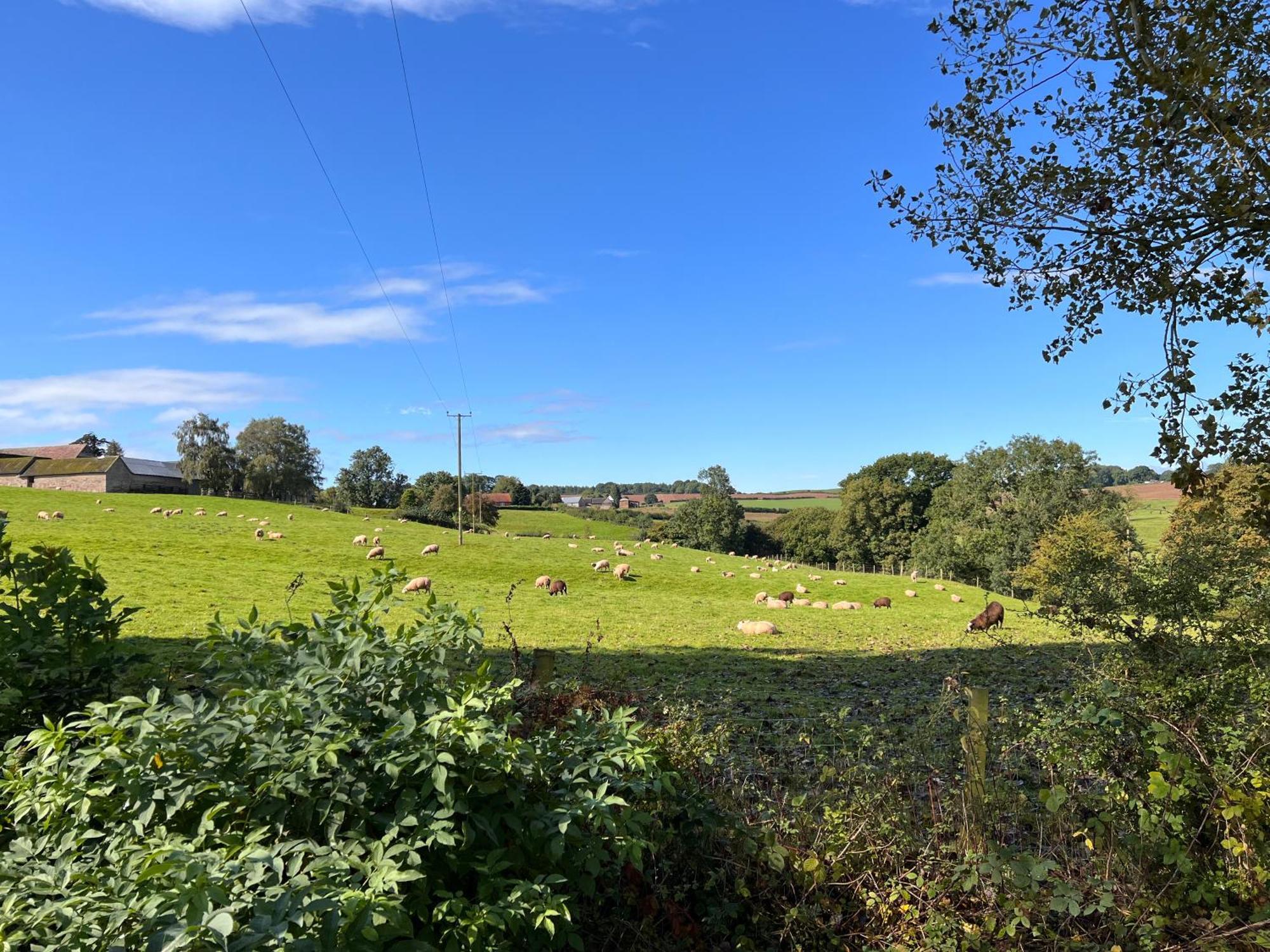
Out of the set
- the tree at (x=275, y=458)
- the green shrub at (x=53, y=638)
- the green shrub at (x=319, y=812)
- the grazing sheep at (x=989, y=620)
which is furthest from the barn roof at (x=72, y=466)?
the green shrub at (x=319, y=812)

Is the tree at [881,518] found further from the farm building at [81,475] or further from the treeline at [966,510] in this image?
the farm building at [81,475]

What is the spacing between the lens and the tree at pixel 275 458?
9050 centimetres

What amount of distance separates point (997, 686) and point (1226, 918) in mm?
7871

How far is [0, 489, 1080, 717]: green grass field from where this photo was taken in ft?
41.3

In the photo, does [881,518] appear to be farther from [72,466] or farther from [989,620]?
[72,466]

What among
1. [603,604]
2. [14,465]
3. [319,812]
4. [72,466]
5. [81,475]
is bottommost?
[603,604]

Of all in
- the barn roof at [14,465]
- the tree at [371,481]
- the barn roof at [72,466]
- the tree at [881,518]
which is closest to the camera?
the barn roof at [72,466]

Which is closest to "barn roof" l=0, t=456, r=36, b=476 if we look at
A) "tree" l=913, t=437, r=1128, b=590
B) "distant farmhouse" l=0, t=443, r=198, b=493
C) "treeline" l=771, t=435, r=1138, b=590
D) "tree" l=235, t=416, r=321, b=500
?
"distant farmhouse" l=0, t=443, r=198, b=493

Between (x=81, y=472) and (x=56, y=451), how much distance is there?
70.5ft

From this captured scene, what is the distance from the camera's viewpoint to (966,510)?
72812 mm

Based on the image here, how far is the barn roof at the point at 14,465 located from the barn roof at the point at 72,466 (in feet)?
4.12

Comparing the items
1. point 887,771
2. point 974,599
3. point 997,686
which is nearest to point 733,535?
point 974,599

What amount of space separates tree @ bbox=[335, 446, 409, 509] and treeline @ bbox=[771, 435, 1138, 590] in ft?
225

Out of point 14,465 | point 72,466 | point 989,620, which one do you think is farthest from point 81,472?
point 989,620
